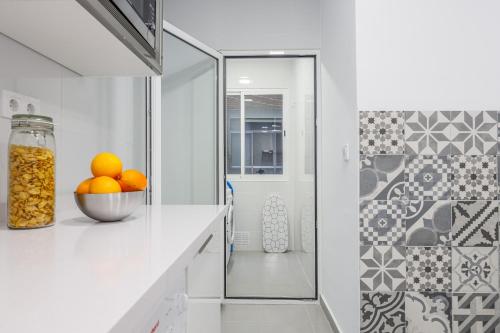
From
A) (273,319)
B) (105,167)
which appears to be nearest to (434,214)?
(273,319)

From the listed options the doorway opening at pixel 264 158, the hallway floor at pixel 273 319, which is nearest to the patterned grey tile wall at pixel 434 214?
the hallway floor at pixel 273 319

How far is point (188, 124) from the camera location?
2570 mm

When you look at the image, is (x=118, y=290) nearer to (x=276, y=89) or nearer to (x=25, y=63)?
(x=25, y=63)

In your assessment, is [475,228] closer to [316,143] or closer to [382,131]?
[382,131]

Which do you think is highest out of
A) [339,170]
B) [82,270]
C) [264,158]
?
[264,158]

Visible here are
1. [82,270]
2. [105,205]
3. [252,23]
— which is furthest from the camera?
[252,23]

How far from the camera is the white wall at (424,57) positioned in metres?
1.77

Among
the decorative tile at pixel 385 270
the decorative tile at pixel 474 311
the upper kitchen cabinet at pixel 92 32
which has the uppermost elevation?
the upper kitchen cabinet at pixel 92 32

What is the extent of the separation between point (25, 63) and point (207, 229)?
0.71 metres

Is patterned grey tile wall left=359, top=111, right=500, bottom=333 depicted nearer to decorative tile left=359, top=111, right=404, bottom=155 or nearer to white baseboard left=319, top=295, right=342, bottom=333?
decorative tile left=359, top=111, right=404, bottom=155

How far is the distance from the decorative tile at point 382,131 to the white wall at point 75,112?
1.18 meters

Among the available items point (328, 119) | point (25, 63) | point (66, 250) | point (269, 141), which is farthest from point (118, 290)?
point (269, 141)

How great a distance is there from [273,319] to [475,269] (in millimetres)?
1452

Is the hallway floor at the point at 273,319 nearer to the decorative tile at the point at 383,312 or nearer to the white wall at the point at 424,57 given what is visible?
the decorative tile at the point at 383,312
